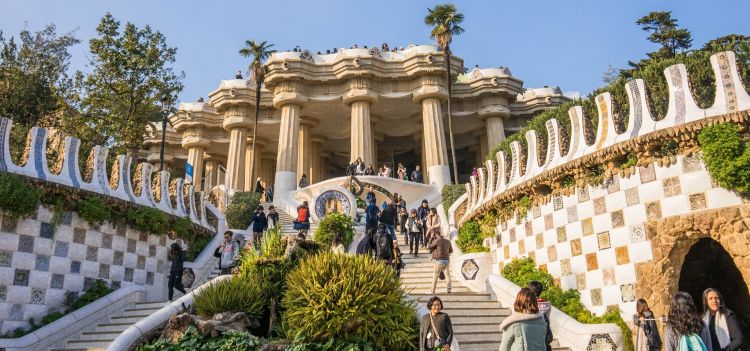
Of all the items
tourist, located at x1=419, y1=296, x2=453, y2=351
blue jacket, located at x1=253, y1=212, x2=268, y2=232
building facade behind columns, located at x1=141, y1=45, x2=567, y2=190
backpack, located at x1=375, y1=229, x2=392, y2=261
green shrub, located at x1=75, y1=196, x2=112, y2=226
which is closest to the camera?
tourist, located at x1=419, y1=296, x2=453, y2=351

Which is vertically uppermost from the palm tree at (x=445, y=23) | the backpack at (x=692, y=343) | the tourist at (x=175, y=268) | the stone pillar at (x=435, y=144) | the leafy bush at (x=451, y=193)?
the palm tree at (x=445, y=23)

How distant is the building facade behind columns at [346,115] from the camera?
3500 cm

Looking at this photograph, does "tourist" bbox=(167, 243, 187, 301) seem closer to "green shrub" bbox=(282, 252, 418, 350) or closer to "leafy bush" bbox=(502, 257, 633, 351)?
"green shrub" bbox=(282, 252, 418, 350)

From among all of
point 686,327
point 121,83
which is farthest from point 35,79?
point 686,327

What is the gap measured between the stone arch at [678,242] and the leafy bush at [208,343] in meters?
6.79

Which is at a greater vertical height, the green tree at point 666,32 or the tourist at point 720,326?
the green tree at point 666,32

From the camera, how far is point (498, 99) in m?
38.3

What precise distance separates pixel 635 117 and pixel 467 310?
504 cm

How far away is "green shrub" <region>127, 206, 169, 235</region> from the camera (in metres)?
14.2

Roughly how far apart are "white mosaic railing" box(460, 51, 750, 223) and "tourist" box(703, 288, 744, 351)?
5.15 metres

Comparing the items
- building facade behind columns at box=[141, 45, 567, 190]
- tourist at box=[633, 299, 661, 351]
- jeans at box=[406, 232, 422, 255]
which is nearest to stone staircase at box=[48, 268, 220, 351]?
jeans at box=[406, 232, 422, 255]

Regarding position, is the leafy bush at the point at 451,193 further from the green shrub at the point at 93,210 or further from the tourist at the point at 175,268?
the green shrub at the point at 93,210

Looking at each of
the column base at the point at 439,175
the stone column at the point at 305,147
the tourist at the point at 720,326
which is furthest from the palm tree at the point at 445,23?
the tourist at the point at 720,326

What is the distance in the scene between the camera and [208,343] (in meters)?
9.05
